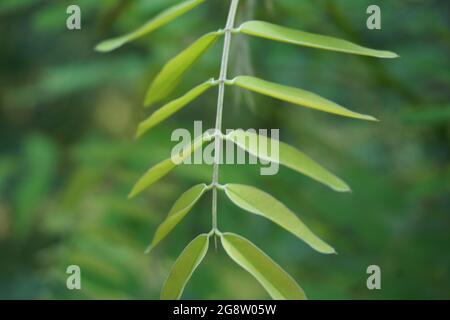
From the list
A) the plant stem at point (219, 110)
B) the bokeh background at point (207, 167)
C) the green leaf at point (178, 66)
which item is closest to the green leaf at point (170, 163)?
the plant stem at point (219, 110)

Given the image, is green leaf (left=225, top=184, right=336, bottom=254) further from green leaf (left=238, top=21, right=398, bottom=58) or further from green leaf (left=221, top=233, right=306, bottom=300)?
green leaf (left=238, top=21, right=398, bottom=58)

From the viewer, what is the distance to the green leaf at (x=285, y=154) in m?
0.75

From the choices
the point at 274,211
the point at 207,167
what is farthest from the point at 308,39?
the point at 207,167

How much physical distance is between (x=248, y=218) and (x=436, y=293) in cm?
41

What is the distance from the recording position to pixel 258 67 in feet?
5.55

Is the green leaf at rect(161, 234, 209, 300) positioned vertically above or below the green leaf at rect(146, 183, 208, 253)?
below

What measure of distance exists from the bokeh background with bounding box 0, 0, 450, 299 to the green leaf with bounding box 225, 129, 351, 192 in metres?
0.37

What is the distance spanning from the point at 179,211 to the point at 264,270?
4.0 inches

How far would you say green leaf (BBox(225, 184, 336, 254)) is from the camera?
0.74 m

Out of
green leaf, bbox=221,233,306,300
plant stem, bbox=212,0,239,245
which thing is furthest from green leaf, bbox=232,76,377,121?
green leaf, bbox=221,233,306,300

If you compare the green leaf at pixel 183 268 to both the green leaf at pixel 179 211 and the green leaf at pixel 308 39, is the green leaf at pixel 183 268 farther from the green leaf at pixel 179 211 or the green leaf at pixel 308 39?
the green leaf at pixel 308 39

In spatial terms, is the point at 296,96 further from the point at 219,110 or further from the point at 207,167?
the point at 207,167

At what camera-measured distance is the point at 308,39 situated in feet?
2.63

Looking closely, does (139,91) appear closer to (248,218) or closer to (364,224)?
(248,218)
